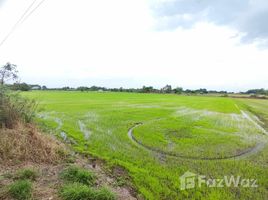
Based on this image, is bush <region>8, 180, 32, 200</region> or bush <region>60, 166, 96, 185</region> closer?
bush <region>8, 180, 32, 200</region>

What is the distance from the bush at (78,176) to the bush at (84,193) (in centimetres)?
48

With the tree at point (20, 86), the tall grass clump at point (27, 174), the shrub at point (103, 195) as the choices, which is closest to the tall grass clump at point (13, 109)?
the tree at point (20, 86)

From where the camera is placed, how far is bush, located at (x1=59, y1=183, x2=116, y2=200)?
4153 mm

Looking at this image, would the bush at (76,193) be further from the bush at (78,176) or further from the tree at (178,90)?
the tree at (178,90)

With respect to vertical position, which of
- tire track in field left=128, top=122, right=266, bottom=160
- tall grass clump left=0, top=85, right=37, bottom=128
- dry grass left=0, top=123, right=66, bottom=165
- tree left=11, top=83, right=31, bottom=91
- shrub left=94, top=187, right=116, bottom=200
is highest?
tree left=11, top=83, right=31, bottom=91

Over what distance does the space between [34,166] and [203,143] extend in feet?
21.8

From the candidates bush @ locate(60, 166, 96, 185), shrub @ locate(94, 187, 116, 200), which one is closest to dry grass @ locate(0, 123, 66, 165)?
bush @ locate(60, 166, 96, 185)

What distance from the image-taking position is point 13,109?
26.3ft

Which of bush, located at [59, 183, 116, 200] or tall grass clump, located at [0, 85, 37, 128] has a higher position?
tall grass clump, located at [0, 85, 37, 128]

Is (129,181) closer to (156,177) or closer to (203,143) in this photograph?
(156,177)

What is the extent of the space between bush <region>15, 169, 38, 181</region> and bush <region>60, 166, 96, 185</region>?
1.94 feet

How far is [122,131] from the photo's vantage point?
1171 cm

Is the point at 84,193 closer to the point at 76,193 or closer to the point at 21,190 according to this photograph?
the point at 76,193

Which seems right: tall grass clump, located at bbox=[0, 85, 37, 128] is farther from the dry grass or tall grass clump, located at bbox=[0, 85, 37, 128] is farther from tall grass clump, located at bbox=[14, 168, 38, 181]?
tall grass clump, located at bbox=[14, 168, 38, 181]
